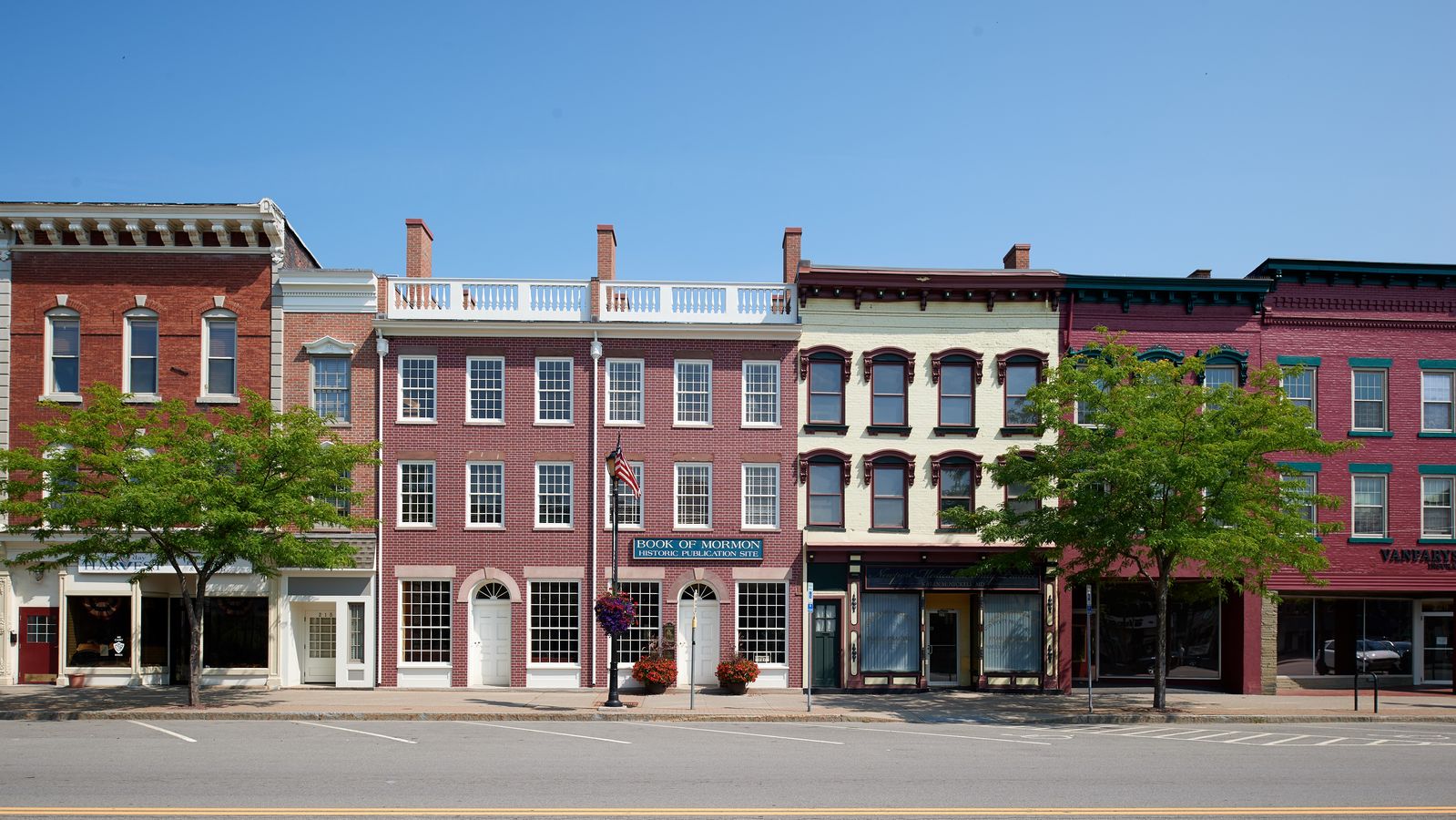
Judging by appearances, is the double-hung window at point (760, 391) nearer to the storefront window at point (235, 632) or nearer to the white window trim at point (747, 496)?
the white window trim at point (747, 496)

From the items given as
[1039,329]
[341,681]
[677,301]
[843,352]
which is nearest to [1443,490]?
[1039,329]

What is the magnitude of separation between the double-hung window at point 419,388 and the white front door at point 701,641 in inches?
336

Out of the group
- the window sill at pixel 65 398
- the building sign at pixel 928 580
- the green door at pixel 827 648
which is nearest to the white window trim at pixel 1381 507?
the building sign at pixel 928 580

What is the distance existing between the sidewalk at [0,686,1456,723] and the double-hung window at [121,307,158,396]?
7.85m

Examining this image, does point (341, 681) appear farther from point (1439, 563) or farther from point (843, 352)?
point (1439, 563)

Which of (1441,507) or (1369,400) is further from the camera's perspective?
(1369,400)

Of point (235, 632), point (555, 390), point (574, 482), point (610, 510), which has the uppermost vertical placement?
point (555, 390)

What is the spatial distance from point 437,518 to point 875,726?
42.3ft

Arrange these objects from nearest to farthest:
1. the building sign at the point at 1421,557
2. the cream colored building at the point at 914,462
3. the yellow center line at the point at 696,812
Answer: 1. the yellow center line at the point at 696,812
2. the cream colored building at the point at 914,462
3. the building sign at the point at 1421,557

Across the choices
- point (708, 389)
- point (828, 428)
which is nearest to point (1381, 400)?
point (828, 428)

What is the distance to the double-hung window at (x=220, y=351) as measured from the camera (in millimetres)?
28812

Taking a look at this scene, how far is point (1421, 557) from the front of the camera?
96.2 feet

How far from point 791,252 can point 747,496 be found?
6868mm

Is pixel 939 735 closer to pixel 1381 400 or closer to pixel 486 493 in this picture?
pixel 486 493
